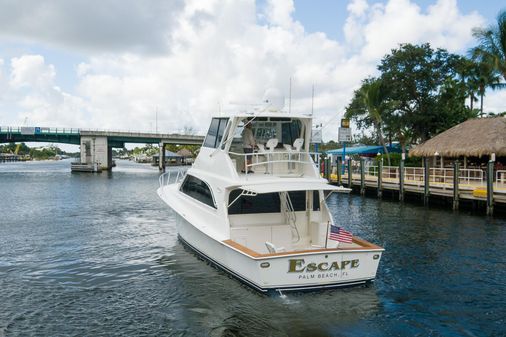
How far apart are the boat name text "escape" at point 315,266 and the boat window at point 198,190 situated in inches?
144

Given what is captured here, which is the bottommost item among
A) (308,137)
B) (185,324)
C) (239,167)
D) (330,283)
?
(185,324)

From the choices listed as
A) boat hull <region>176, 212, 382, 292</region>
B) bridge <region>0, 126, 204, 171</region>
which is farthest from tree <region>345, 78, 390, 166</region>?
bridge <region>0, 126, 204, 171</region>

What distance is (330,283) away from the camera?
34.6 feet

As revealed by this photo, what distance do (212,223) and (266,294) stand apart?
10.1 ft

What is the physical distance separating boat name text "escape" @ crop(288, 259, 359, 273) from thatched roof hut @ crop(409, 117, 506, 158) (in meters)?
21.4

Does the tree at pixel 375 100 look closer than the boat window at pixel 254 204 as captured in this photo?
No

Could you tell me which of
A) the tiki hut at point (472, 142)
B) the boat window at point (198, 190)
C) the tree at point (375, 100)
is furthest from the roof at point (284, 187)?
the tree at point (375, 100)

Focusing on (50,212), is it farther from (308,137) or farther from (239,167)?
(308,137)

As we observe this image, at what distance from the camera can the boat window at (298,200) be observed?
13.2m

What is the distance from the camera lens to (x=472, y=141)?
2948 cm

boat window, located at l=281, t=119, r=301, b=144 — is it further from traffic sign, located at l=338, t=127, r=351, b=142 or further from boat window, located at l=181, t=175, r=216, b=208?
traffic sign, located at l=338, t=127, r=351, b=142

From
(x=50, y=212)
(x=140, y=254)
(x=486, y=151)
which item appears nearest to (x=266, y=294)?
(x=140, y=254)

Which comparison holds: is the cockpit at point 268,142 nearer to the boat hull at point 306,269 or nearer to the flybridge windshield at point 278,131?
the flybridge windshield at point 278,131

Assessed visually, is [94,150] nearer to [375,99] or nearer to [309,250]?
[375,99]
